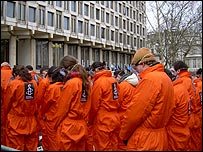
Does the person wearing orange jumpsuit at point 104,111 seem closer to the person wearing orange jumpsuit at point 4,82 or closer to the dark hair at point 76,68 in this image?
the dark hair at point 76,68

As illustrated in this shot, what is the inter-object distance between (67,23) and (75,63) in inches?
1042

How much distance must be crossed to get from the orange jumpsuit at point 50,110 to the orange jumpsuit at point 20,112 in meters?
0.24

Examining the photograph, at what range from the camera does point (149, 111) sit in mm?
3482

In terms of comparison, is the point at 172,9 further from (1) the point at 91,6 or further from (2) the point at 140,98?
(2) the point at 140,98

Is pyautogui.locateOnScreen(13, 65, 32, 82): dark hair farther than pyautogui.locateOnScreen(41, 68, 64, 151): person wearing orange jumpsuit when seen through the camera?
No

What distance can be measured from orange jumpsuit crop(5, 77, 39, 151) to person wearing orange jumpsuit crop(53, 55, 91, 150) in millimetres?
846

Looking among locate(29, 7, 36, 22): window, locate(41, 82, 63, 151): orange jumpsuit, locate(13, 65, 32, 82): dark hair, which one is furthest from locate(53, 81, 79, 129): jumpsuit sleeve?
locate(29, 7, 36, 22): window

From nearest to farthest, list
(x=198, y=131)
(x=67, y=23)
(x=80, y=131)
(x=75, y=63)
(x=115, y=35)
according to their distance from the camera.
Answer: (x=80, y=131) → (x=75, y=63) → (x=198, y=131) → (x=67, y=23) → (x=115, y=35)

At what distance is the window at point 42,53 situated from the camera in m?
28.4

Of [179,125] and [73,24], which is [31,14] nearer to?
[73,24]

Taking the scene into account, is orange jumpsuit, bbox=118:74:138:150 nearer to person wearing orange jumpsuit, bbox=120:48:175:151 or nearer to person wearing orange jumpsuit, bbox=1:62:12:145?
person wearing orange jumpsuit, bbox=1:62:12:145

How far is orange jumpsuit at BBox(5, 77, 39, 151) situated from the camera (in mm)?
5438

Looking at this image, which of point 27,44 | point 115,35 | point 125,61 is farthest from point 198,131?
point 125,61

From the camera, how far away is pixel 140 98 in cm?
347
